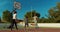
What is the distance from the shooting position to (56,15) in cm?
6028

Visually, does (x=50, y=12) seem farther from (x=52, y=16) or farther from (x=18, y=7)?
(x=18, y=7)

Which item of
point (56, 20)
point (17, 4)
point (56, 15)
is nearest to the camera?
point (17, 4)

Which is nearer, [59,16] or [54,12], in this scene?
[59,16]

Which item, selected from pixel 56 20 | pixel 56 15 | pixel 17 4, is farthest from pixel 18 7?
pixel 56 15

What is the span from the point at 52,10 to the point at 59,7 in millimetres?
2325

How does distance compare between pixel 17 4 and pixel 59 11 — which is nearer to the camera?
pixel 17 4

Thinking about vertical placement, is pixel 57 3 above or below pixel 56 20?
above

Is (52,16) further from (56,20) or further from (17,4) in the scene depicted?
(17,4)

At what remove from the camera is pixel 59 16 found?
5778cm

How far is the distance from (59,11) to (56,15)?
175cm

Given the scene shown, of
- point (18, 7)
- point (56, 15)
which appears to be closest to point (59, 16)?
point (56, 15)

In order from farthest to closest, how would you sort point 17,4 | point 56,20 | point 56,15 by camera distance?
point 56,15 → point 56,20 → point 17,4

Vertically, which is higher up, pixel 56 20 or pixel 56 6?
pixel 56 6

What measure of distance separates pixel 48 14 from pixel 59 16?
6.11 m
